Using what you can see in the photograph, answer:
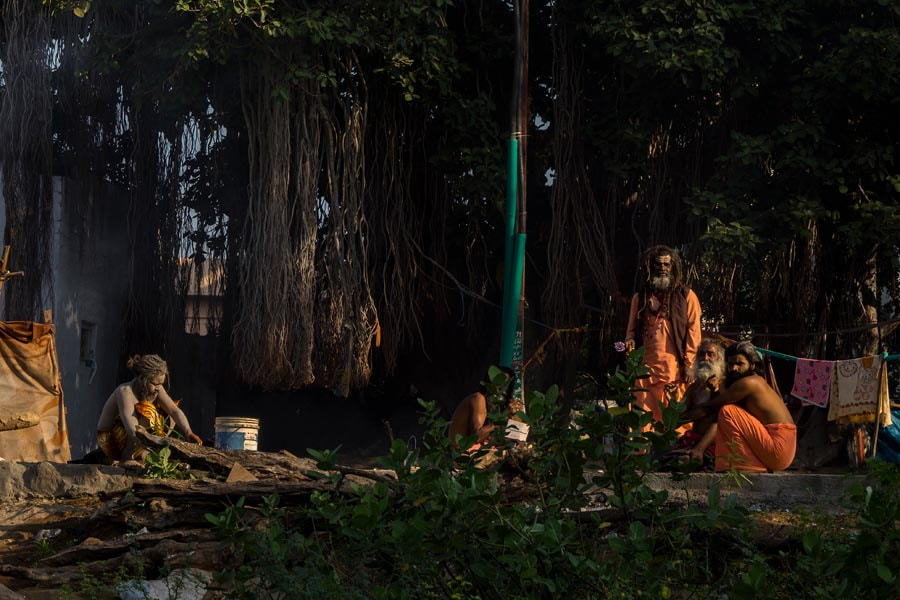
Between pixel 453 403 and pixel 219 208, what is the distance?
2846mm

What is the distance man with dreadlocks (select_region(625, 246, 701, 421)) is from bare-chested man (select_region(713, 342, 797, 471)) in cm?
68

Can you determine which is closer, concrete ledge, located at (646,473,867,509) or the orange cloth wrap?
concrete ledge, located at (646,473,867,509)

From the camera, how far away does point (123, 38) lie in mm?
10688

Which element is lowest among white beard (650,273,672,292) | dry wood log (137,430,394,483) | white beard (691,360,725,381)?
dry wood log (137,430,394,483)

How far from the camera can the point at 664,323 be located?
7852 millimetres

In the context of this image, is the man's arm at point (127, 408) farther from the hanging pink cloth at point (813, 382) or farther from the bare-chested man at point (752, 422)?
the hanging pink cloth at point (813, 382)

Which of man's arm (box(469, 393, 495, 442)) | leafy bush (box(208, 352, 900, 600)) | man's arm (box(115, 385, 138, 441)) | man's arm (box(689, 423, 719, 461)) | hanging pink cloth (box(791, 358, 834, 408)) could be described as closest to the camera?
leafy bush (box(208, 352, 900, 600))

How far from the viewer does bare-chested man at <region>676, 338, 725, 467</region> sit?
7.05 meters

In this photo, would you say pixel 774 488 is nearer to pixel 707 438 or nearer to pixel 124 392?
pixel 707 438

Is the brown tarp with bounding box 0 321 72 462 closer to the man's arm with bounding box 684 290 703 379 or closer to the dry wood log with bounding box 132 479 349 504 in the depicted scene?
the dry wood log with bounding box 132 479 349 504

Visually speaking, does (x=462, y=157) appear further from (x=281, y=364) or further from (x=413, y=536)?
(x=413, y=536)

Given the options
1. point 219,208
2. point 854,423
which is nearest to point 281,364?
point 219,208

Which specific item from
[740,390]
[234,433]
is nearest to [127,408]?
[234,433]

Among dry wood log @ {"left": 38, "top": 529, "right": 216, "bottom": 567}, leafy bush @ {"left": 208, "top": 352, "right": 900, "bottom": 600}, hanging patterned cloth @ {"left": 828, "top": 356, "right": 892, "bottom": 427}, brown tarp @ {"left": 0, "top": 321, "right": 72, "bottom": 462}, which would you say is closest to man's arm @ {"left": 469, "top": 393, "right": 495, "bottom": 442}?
dry wood log @ {"left": 38, "top": 529, "right": 216, "bottom": 567}
